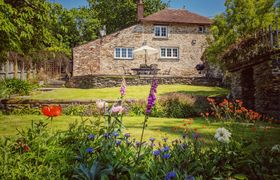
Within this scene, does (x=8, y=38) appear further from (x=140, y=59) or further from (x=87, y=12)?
(x=87, y=12)

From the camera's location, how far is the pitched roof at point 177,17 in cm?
3216

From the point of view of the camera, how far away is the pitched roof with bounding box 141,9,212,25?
105 ft

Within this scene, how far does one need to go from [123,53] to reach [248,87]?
21.1 metres

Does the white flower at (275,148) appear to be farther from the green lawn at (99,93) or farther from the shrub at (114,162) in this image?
the green lawn at (99,93)

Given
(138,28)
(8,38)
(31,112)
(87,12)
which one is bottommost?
(31,112)

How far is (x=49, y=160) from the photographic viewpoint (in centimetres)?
346

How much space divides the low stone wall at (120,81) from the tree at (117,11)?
87.2ft

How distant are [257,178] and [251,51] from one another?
28.2 feet

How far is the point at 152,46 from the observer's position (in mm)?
32625

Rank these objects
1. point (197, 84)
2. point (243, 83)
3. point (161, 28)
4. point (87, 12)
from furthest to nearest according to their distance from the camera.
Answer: point (87, 12) < point (161, 28) < point (197, 84) < point (243, 83)

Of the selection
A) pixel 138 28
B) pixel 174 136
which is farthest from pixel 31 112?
pixel 138 28

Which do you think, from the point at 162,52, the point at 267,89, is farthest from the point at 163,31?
the point at 267,89

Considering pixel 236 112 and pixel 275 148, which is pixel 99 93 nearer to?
pixel 236 112

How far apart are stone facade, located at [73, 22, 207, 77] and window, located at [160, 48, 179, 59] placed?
1.28 feet
